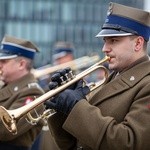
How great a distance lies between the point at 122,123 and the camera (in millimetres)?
4527

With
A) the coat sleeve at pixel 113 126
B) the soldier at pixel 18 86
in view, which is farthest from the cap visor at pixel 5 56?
the coat sleeve at pixel 113 126

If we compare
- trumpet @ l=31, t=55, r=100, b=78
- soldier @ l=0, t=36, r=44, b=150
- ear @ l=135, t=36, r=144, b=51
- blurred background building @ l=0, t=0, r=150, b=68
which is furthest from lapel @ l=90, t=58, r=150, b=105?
blurred background building @ l=0, t=0, r=150, b=68

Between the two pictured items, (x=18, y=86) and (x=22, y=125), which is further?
(x=18, y=86)

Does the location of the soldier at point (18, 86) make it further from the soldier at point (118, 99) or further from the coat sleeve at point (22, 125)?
the soldier at point (118, 99)

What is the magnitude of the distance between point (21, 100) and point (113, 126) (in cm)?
237

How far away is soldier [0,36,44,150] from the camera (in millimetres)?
6574

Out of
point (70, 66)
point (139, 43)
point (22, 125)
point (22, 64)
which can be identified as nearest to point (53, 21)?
point (70, 66)

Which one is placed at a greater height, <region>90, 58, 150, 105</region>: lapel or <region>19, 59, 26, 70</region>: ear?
<region>90, 58, 150, 105</region>: lapel

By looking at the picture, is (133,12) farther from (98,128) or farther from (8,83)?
(8,83)

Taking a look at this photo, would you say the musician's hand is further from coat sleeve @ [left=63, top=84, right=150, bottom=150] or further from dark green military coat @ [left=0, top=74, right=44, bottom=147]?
dark green military coat @ [left=0, top=74, right=44, bottom=147]

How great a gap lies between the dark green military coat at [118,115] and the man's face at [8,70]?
7.17 feet

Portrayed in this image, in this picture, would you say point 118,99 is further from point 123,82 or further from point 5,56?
point 5,56

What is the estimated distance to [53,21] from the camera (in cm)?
6544

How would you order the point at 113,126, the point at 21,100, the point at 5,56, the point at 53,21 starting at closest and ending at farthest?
the point at 113,126 < the point at 21,100 < the point at 5,56 < the point at 53,21
